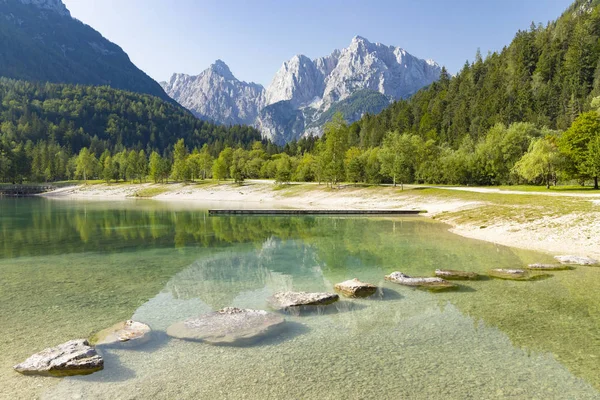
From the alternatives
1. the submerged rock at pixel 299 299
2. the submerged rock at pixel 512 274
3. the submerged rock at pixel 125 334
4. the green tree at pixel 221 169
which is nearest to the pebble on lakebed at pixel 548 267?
the submerged rock at pixel 512 274

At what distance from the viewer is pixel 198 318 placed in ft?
48.6

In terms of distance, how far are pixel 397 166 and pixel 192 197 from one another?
6604cm

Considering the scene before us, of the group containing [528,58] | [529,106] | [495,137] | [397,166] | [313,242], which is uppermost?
[528,58]

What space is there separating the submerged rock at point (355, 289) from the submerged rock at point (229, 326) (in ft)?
15.2

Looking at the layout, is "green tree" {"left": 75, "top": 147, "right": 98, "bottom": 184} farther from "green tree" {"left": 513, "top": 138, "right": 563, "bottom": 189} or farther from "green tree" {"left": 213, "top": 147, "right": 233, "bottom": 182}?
"green tree" {"left": 513, "top": 138, "right": 563, "bottom": 189}

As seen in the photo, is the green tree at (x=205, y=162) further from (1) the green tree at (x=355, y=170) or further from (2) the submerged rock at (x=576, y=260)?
(2) the submerged rock at (x=576, y=260)

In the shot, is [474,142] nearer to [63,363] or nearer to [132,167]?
[132,167]

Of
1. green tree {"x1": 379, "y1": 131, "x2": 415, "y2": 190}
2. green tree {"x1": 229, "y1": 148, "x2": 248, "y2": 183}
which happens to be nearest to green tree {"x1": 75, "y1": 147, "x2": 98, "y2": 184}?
green tree {"x1": 229, "y1": 148, "x2": 248, "y2": 183}

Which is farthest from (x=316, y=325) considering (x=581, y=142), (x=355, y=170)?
(x=355, y=170)

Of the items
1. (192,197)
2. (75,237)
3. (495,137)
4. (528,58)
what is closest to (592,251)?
(75,237)

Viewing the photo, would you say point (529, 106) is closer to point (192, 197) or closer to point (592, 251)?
point (192, 197)

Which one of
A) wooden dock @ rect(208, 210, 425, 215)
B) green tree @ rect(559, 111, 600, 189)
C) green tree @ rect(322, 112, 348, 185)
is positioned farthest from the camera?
green tree @ rect(322, 112, 348, 185)

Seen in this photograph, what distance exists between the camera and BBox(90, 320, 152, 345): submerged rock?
12.7 metres

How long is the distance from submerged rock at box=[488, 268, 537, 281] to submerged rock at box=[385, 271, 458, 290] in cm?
354
